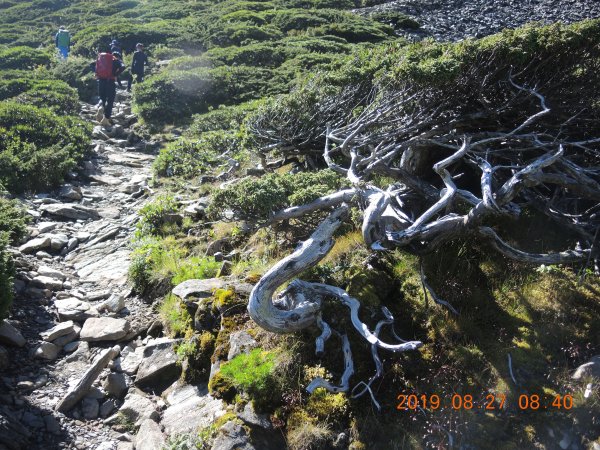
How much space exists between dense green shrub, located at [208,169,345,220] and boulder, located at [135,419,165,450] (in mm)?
3534

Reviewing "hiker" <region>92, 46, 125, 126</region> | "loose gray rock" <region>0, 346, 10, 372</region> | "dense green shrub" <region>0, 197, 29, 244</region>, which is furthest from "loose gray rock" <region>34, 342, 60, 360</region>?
"hiker" <region>92, 46, 125, 126</region>

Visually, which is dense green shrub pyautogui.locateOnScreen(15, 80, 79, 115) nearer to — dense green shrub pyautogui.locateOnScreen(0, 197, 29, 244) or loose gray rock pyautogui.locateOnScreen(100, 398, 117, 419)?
dense green shrub pyautogui.locateOnScreen(0, 197, 29, 244)

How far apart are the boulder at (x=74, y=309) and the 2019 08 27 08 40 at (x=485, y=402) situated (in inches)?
242

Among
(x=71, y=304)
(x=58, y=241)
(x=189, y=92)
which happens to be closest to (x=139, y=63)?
(x=189, y=92)

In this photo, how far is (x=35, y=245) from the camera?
11352mm

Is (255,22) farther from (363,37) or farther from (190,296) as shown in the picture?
(190,296)

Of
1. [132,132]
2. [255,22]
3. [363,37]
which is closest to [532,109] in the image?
[132,132]

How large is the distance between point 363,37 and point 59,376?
1061 inches

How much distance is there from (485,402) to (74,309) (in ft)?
23.8

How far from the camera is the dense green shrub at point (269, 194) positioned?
823cm

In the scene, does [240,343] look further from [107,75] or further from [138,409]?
[107,75]

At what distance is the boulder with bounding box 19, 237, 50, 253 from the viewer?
1127 centimetres

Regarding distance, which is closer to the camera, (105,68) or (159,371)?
(159,371)

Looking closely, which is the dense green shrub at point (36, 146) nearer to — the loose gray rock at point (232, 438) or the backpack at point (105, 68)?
the backpack at point (105, 68)
